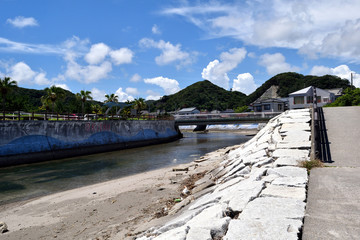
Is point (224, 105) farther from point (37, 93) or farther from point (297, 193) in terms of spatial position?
point (297, 193)

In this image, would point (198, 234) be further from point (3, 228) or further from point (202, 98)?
point (202, 98)

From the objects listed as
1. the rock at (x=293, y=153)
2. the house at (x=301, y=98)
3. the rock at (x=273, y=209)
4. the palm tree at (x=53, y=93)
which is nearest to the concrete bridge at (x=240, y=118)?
the house at (x=301, y=98)

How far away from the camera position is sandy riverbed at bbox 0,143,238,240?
245 inches

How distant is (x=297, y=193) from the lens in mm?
4406

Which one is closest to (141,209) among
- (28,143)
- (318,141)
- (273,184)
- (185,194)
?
(185,194)

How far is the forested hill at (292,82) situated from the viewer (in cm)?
10305

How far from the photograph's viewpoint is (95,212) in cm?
778

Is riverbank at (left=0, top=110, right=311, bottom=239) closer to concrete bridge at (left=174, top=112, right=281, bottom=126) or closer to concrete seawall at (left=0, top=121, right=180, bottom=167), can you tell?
concrete seawall at (left=0, top=121, right=180, bottom=167)

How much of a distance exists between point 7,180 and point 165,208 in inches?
518

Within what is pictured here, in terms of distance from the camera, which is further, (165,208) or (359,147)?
(359,147)

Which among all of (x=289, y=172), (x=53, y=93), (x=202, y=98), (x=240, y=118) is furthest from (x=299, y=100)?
(x=202, y=98)

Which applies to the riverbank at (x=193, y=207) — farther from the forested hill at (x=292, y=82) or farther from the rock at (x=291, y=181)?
the forested hill at (x=292, y=82)

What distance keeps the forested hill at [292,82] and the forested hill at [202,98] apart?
36.5 ft

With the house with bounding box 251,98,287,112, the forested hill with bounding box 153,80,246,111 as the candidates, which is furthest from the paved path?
the forested hill with bounding box 153,80,246,111
